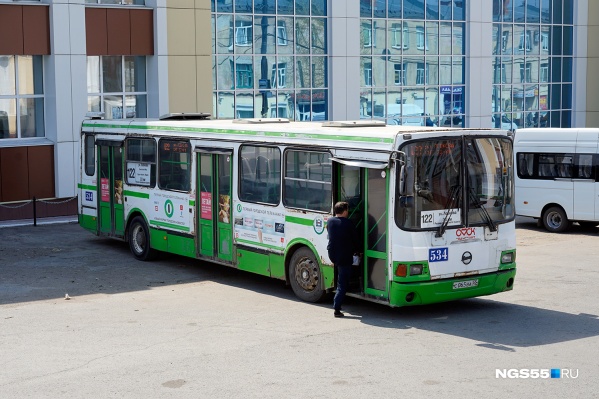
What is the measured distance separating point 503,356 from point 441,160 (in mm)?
3154

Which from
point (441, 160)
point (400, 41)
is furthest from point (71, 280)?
point (400, 41)

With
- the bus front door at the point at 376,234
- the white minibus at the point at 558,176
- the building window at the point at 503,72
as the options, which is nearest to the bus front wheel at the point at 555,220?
Result: the white minibus at the point at 558,176

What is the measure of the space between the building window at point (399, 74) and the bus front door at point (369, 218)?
21.4 metres

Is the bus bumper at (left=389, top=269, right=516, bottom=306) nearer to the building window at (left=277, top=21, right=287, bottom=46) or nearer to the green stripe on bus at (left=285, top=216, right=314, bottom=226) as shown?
the green stripe on bus at (left=285, top=216, right=314, bottom=226)

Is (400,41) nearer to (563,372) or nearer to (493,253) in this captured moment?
(493,253)

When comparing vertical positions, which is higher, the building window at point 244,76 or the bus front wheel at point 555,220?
the building window at point 244,76

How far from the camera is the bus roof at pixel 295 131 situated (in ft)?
45.2

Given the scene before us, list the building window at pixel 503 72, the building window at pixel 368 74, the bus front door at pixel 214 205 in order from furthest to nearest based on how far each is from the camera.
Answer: the building window at pixel 503 72 < the building window at pixel 368 74 < the bus front door at pixel 214 205

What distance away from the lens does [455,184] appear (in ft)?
45.5

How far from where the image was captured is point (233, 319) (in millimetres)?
13891

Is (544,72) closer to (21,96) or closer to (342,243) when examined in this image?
(21,96)

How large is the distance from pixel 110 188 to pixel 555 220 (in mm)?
10992

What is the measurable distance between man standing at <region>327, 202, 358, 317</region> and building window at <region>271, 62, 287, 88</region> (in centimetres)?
1835

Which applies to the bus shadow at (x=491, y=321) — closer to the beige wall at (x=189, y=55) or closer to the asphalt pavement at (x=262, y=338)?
the asphalt pavement at (x=262, y=338)
